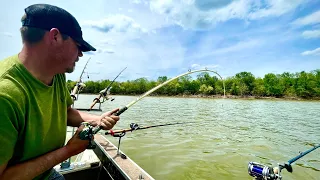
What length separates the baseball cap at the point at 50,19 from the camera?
1.61 m

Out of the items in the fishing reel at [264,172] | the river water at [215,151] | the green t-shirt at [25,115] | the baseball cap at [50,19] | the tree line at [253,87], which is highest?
the tree line at [253,87]

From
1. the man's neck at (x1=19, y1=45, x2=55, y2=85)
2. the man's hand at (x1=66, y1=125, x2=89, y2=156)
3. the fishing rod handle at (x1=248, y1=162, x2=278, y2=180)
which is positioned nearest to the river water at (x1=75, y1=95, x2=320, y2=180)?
the fishing rod handle at (x1=248, y1=162, x2=278, y2=180)

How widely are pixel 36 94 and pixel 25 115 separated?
0.18 meters

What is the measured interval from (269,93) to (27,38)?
95.9 meters

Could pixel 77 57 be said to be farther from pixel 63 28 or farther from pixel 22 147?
pixel 22 147

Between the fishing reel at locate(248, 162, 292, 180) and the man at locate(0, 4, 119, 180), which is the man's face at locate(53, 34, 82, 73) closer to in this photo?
the man at locate(0, 4, 119, 180)

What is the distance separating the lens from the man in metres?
1.34

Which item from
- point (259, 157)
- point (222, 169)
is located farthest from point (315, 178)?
point (222, 169)

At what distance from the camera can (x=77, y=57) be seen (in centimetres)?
194

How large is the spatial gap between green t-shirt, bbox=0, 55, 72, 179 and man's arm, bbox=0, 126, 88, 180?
7 centimetres

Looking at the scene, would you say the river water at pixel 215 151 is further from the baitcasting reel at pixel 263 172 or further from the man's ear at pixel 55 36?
the man's ear at pixel 55 36

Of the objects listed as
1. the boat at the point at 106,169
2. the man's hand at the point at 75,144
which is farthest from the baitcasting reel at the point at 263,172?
the man's hand at the point at 75,144

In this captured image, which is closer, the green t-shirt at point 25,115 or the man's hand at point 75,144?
the green t-shirt at point 25,115

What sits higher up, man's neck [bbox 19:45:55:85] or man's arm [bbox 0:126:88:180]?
man's neck [bbox 19:45:55:85]
